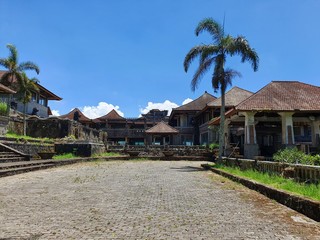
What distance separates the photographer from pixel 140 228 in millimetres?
5016

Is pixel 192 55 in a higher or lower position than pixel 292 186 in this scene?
higher

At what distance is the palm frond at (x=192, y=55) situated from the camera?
19.5m

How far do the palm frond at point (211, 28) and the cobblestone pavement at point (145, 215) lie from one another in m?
12.5

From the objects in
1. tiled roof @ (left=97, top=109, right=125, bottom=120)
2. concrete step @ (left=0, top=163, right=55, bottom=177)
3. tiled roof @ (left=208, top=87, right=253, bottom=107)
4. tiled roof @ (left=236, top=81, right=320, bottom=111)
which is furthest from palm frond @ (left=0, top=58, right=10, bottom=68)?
tiled roof @ (left=97, top=109, right=125, bottom=120)

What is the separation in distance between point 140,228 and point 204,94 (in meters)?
45.9

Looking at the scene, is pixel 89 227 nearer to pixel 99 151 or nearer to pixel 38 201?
pixel 38 201

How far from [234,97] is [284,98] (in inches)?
768

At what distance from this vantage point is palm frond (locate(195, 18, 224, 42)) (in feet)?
62.8

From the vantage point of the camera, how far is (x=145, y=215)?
19.5 ft

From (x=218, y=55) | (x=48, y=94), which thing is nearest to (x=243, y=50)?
(x=218, y=55)

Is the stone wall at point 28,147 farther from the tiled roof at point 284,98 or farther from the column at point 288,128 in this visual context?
the column at point 288,128

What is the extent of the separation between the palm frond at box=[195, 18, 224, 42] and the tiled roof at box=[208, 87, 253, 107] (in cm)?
1799

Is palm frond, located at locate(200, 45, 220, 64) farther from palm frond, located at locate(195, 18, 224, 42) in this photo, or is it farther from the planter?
the planter

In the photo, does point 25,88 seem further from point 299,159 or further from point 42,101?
point 299,159
